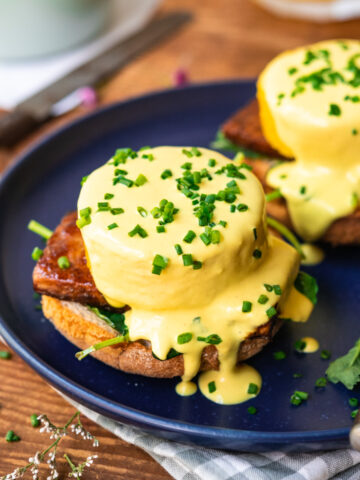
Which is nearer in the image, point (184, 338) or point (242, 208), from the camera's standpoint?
point (184, 338)

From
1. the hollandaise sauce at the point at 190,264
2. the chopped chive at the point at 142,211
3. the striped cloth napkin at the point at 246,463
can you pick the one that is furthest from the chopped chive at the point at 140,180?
the striped cloth napkin at the point at 246,463

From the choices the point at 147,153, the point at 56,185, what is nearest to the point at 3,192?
the point at 56,185

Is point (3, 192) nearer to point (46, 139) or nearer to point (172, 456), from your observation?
point (46, 139)

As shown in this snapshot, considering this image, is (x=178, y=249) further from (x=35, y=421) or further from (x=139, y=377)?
(x=35, y=421)

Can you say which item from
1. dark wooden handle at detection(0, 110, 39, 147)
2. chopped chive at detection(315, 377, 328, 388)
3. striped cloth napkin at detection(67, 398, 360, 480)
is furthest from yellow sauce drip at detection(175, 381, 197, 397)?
dark wooden handle at detection(0, 110, 39, 147)

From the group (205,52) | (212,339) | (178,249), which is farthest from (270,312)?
(205,52)
